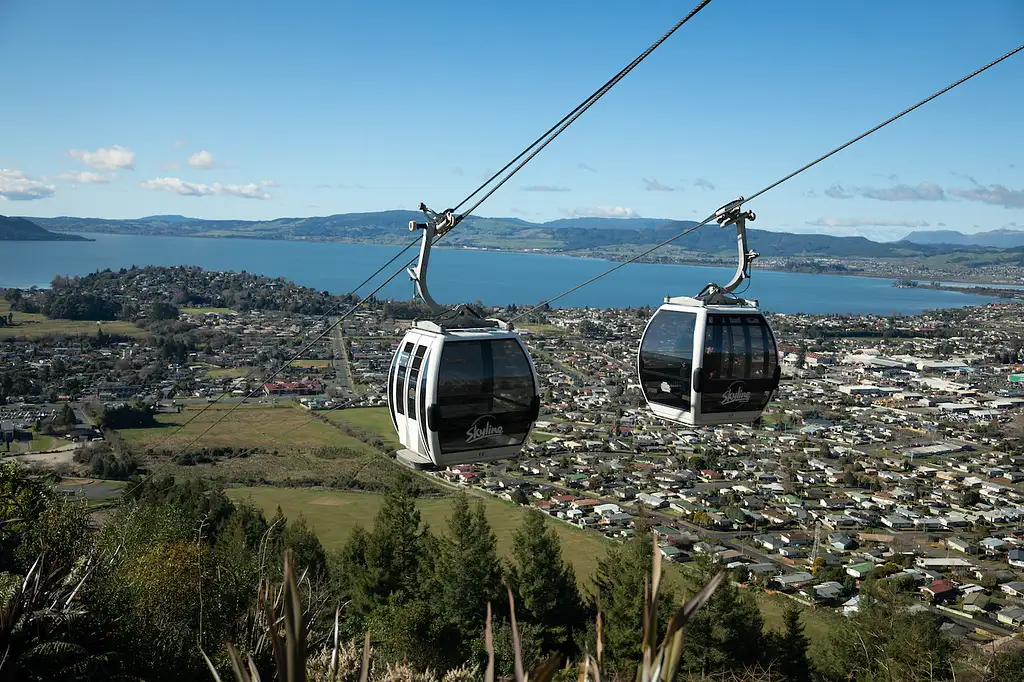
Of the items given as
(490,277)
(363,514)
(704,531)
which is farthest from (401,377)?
(490,277)

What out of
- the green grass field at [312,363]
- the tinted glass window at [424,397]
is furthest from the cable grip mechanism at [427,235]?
the green grass field at [312,363]

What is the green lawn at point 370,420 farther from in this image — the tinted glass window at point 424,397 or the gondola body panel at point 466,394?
the tinted glass window at point 424,397

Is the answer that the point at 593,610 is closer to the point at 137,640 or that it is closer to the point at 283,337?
the point at 137,640

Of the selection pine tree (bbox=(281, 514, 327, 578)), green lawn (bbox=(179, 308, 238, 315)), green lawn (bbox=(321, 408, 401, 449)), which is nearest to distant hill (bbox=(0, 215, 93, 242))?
green lawn (bbox=(179, 308, 238, 315))

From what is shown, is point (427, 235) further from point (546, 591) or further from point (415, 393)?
point (546, 591)

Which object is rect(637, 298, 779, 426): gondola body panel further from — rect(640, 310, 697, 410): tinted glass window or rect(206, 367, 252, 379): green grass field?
rect(206, 367, 252, 379): green grass field

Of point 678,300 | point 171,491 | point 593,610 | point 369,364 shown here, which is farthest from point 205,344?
point 678,300
